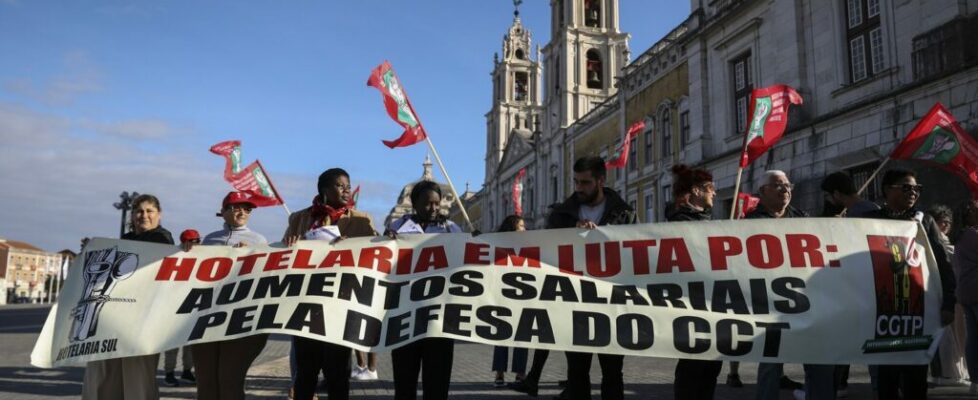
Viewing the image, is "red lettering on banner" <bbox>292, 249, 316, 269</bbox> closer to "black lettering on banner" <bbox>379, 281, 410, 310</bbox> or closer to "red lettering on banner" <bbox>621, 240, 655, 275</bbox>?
"black lettering on banner" <bbox>379, 281, 410, 310</bbox>

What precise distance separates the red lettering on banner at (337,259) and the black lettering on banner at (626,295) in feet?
5.82

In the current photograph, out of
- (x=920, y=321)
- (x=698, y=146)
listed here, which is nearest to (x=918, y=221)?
(x=920, y=321)

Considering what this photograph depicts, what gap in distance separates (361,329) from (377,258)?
0.53m

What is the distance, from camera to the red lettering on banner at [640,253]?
454cm

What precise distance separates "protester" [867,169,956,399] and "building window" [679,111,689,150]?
906 inches

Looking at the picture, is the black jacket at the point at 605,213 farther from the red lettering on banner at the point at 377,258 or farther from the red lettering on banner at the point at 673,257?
the red lettering on banner at the point at 377,258

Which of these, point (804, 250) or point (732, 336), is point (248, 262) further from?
point (804, 250)

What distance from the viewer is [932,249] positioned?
452 centimetres

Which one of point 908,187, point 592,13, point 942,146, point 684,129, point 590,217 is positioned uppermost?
point 592,13

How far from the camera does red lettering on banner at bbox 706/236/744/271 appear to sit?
14.7 feet

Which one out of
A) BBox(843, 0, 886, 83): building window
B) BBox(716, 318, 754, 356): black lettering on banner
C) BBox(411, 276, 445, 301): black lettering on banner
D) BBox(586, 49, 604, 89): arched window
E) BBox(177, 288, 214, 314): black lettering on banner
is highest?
BBox(586, 49, 604, 89): arched window

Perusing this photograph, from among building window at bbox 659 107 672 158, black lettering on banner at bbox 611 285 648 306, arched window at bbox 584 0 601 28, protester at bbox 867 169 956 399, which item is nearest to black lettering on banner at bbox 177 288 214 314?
black lettering on banner at bbox 611 285 648 306

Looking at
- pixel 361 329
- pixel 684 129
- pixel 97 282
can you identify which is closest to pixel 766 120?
pixel 361 329

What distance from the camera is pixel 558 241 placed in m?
4.69
